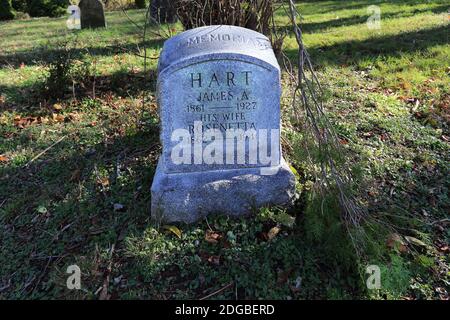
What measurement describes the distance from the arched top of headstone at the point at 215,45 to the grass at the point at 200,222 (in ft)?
2.81

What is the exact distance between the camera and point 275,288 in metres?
2.99

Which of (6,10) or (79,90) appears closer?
(79,90)

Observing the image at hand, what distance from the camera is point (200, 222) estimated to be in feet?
11.5

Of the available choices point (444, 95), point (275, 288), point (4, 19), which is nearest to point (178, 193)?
point (275, 288)

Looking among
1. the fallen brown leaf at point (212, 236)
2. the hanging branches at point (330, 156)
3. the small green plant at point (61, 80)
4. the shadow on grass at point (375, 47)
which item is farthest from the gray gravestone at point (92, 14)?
the fallen brown leaf at point (212, 236)

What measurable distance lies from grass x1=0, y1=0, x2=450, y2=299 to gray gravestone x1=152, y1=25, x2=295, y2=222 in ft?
0.61

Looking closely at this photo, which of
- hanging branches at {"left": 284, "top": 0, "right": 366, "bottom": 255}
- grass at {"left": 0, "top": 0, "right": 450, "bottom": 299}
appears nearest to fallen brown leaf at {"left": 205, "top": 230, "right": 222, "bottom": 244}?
grass at {"left": 0, "top": 0, "right": 450, "bottom": 299}

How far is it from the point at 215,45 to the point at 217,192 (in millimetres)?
1124

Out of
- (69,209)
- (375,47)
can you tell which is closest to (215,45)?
(69,209)

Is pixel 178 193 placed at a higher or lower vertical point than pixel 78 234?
higher

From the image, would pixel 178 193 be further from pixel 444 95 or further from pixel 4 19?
pixel 4 19

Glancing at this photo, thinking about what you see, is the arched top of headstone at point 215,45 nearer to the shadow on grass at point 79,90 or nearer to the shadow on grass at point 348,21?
the shadow on grass at point 79,90

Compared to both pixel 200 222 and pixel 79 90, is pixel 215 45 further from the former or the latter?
pixel 79 90

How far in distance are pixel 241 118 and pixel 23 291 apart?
2015 mm
